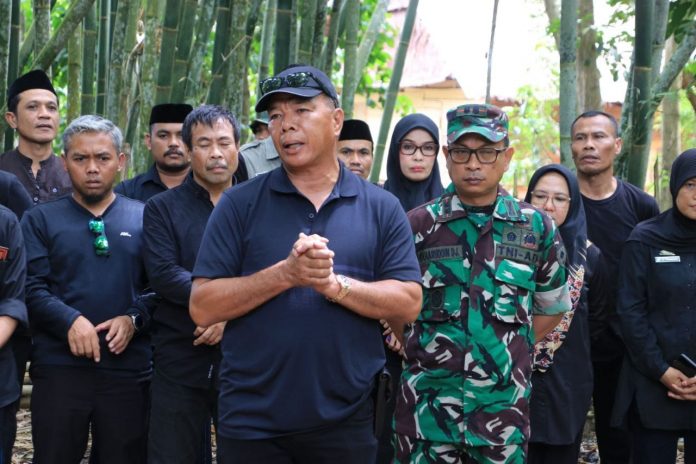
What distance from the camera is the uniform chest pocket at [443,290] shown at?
3.59 m

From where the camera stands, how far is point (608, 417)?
5.20 m

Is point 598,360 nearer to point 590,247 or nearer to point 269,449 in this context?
point 590,247

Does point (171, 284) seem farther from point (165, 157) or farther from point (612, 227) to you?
point (612, 227)

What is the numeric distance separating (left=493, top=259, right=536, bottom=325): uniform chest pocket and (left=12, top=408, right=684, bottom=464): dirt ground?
9.11 ft

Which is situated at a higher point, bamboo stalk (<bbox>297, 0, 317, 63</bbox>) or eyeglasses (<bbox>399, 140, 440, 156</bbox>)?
bamboo stalk (<bbox>297, 0, 317, 63</bbox>)

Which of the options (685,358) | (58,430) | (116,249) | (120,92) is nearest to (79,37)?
(120,92)

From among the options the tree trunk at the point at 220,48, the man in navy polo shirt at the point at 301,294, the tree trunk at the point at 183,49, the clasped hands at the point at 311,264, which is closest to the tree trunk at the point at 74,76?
the tree trunk at the point at 220,48

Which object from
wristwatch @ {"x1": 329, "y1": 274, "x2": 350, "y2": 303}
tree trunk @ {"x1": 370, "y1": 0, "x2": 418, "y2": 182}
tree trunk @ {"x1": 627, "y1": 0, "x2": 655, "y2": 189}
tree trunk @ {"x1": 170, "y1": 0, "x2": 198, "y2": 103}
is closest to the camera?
wristwatch @ {"x1": 329, "y1": 274, "x2": 350, "y2": 303}

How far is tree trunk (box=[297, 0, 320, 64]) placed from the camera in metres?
6.24

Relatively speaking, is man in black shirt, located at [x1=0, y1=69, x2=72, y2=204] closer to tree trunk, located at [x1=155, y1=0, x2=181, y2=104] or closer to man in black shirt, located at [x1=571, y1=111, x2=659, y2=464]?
tree trunk, located at [x1=155, y1=0, x2=181, y2=104]

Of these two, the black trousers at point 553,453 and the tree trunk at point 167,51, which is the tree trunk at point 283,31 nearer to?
the tree trunk at point 167,51

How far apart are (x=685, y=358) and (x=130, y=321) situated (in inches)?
93.0

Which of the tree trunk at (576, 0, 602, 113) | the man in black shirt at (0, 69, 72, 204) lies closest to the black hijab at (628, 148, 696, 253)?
the man in black shirt at (0, 69, 72, 204)

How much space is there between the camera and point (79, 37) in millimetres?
6973
